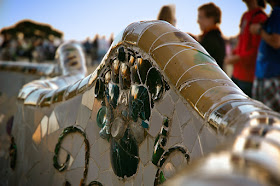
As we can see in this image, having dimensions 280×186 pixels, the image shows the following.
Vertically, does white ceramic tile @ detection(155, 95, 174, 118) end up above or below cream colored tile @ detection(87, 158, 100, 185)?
above

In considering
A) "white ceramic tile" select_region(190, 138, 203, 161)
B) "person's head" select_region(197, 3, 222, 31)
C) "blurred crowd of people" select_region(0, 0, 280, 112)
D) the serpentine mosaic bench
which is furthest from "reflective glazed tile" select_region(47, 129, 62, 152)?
"person's head" select_region(197, 3, 222, 31)

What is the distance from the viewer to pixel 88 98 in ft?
3.97

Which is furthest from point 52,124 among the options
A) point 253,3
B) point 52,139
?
point 253,3

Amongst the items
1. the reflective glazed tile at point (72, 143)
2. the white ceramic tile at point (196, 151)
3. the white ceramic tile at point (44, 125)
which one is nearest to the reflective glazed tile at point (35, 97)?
the white ceramic tile at point (44, 125)

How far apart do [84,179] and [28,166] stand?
22.4 inches

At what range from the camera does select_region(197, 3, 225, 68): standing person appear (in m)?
2.27

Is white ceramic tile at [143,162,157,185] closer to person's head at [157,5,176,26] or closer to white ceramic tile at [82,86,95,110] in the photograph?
white ceramic tile at [82,86,95,110]

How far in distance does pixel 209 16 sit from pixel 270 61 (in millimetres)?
526

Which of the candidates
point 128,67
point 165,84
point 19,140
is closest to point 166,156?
point 165,84

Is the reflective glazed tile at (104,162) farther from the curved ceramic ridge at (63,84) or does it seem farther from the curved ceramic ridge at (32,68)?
the curved ceramic ridge at (32,68)

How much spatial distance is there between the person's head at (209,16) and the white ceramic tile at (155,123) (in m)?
1.60

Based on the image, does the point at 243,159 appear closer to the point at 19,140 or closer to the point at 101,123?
the point at 101,123

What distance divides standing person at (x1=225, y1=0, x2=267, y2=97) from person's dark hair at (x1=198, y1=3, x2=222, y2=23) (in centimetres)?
27

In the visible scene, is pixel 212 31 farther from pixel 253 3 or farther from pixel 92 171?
pixel 92 171
